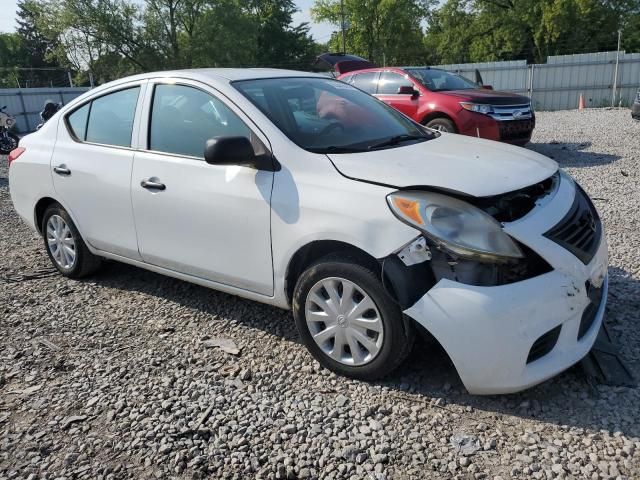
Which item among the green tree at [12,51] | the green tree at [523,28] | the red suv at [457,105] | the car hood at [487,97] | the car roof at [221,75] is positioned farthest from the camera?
the green tree at [12,51]

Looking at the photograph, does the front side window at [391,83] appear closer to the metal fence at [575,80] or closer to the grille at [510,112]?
the grille at [510,112]

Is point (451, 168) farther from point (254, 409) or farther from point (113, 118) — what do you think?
point (113, 118)

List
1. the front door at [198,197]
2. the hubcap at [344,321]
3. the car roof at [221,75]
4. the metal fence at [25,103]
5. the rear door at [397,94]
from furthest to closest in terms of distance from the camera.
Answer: the metal fence at [25,103], the rear door at [397,94], the car roof at [221,75], the front door at [198,197], the hubcap at [344,321]

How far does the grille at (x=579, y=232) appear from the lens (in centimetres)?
270

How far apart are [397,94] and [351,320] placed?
25.5 feet

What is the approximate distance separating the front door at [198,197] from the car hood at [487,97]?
6.46 meters

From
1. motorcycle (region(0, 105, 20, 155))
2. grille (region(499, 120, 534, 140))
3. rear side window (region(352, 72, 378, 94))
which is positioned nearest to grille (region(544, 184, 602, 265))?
grille (region(499, 120, 534, 140))

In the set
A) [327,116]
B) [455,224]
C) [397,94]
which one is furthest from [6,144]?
[455,224]

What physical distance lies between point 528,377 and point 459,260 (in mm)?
637

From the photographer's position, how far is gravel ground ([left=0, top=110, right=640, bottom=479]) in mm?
2449

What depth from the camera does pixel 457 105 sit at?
29.6 ft

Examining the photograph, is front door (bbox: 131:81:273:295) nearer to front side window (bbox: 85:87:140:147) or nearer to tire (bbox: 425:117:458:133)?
front side window (bbox: 85:87:140:147)

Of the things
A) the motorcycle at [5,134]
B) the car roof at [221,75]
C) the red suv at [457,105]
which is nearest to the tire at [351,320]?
the car roof at [221,75]

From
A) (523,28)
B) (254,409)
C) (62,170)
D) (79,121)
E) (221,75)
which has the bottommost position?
(254,409)
